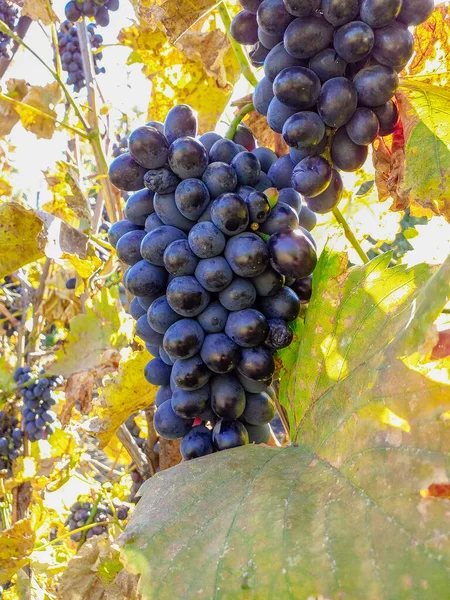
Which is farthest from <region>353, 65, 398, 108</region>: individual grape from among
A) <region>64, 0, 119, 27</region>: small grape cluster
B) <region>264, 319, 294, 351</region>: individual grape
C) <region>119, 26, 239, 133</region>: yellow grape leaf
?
<region>64, 0, 119, 27</region>: small grape cluster

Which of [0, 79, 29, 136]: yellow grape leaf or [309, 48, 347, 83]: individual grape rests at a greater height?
[0, 79, 29, 136]: yellow grape leaf

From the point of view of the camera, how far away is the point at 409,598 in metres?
0.40

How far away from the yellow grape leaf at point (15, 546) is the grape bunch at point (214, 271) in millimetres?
1071

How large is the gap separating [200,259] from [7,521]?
205 centimetres

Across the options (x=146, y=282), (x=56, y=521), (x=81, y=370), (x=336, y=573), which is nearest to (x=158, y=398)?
(x=146, y=282)

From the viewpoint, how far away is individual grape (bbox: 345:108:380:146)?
2.19ft

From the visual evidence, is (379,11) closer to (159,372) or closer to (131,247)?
(131,247)

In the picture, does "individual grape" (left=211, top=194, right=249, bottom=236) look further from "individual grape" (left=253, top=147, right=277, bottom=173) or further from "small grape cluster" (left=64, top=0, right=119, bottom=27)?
"small grape cluster" (left=64, top=0, right=119, bottom=27)

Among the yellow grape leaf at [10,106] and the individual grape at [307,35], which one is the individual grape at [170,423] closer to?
the individual grape at [307,35]

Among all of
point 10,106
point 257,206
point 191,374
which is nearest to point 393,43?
point 257,206

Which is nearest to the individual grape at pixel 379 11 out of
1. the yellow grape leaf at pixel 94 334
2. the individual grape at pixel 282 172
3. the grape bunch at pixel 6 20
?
the individual grape at pixel 282 172

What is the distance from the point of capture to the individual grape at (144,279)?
728 mm

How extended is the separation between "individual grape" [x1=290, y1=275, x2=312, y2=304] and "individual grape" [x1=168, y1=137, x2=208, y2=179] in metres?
0.22

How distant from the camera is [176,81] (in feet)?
4.22
